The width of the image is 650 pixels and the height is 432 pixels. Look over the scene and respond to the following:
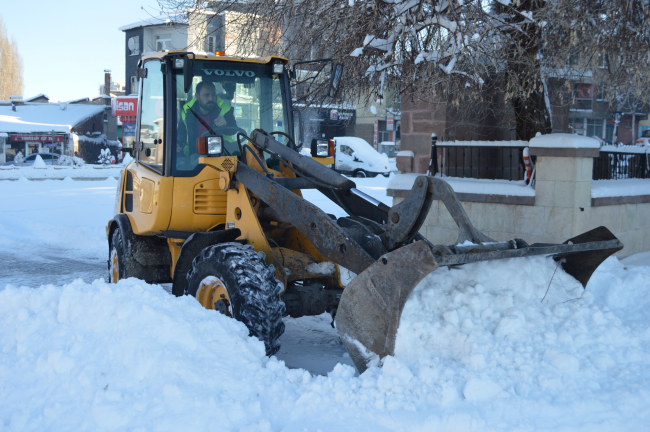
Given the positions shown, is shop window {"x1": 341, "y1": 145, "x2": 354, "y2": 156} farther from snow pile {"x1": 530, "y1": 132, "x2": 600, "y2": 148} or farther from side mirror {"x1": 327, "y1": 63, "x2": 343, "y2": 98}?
side mirror {"x1": 327, "y1": 63, "x2": 343, "y2": 98}

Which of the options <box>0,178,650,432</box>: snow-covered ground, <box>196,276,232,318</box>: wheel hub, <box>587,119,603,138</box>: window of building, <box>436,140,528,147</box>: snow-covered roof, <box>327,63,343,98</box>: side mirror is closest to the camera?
<box>0,178,650,432</box>: snow-covered ground

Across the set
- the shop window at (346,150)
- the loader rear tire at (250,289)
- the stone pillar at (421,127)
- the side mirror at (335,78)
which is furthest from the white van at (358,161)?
the loader rear tire at (250,289)

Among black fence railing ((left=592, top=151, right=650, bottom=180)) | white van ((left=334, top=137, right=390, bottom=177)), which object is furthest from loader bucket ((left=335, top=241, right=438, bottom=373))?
white van ((left=334, top=137, right=390, bottom=177))

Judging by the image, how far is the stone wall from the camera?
285 inches

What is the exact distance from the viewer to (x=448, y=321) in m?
3.80

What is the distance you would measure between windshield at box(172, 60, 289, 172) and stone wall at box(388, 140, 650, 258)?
3.51 meters

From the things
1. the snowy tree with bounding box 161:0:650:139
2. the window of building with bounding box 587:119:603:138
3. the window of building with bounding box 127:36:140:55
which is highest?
the window of building with bounding box 127:36:140:55

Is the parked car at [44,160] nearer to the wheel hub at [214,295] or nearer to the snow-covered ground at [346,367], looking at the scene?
the snow-covered ground at [346,367]

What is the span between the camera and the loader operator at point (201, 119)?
5324mm

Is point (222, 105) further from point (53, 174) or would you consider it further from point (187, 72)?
point (53, 174)

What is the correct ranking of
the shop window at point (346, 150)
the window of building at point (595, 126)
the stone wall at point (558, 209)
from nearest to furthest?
the stone wall at point (558, 209)
the shop window at point (346, 150)
the window of building at point (595, 126)

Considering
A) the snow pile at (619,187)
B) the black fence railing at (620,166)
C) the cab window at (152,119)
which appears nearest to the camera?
the cab window at (152,119)

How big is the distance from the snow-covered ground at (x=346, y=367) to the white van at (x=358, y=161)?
23536 millimetres

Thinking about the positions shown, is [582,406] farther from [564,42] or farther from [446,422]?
[564,42]
